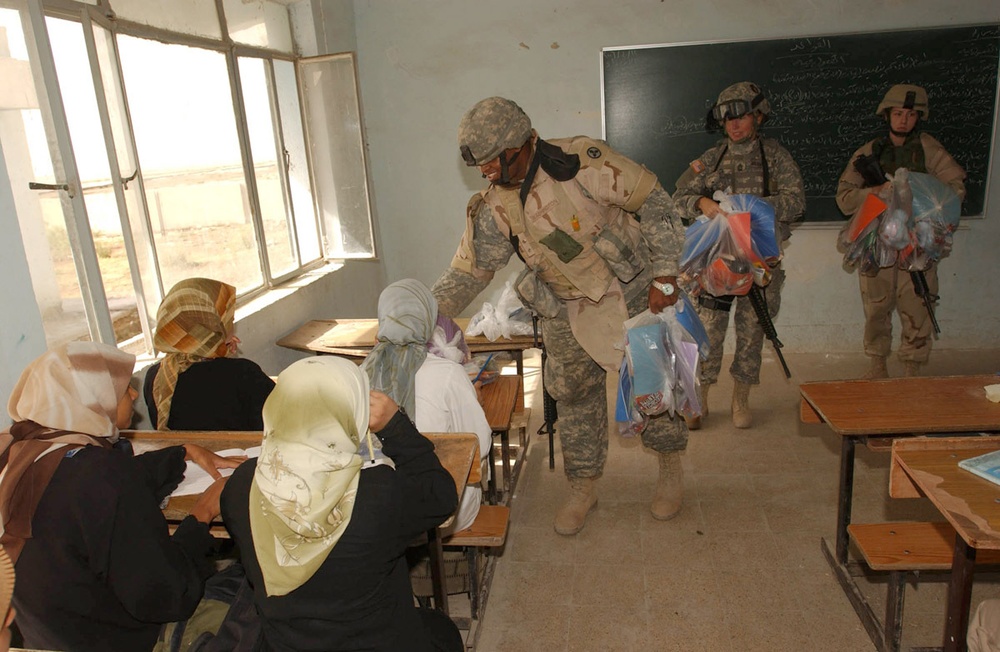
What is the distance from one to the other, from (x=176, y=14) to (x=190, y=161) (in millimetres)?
710

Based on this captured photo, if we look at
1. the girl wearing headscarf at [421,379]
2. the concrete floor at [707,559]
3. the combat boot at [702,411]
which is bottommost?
the concrete floor at [707,559]

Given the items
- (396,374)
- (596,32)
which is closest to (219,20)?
(596,32)

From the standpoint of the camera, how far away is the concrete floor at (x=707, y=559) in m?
2.45

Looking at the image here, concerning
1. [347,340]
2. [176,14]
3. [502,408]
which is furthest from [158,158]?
[502,408]

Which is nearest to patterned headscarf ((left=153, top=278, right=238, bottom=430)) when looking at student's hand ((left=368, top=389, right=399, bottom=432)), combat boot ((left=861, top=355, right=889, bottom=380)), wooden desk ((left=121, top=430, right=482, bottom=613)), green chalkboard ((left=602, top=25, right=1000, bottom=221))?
wooden desk ((left=121, top=430, right=482, bottom=613))


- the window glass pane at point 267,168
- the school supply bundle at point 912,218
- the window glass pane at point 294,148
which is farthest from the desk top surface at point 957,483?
the window glass pane at point 294,148

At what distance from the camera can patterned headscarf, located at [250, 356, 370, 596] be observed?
129 cm

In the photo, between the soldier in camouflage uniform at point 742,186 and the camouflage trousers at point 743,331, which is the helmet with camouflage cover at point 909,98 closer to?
the soldier in camouflage uniform at point 742,186

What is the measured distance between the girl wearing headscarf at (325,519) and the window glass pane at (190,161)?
2.38 m

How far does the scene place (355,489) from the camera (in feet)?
4.49

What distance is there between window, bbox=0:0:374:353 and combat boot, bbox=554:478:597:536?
2016 millimetres

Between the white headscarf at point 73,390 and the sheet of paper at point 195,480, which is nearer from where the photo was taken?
the white headscarf at point 73,390

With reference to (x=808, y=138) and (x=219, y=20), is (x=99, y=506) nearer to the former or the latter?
(x=219, y=20)

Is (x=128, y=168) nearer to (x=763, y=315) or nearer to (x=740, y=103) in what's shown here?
(x=740, y=103)
